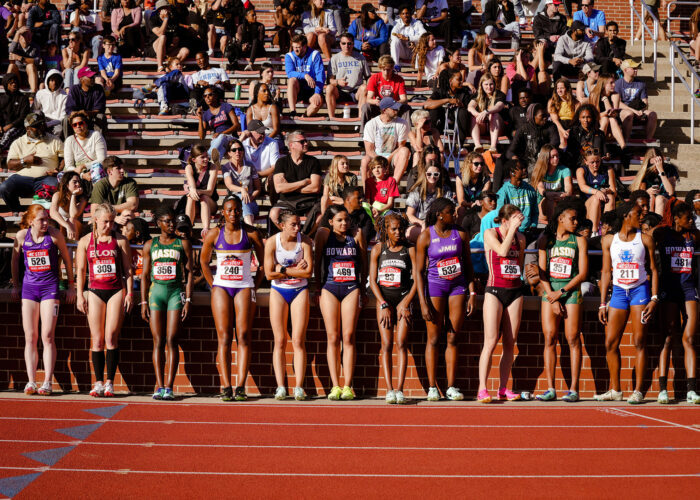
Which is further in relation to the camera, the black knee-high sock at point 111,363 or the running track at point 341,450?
the black knee-high sock at point 111,363

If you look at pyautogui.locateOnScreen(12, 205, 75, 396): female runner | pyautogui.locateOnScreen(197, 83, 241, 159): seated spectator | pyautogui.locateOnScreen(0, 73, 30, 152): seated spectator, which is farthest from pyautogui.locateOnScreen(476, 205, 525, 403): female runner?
pyautogui.locateOnScreen(0, 73, 30, 152): seated spectator

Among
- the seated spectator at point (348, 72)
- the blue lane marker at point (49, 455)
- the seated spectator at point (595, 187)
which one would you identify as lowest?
the blue lane marker at point (49, 455)

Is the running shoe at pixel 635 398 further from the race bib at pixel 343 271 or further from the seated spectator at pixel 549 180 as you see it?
the race bib at pixel 343 271

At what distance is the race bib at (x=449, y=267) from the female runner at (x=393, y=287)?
296 millimetres

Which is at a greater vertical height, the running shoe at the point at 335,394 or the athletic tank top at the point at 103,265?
the athletic tank top at the point at 103,265

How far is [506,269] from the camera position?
10.1 metres

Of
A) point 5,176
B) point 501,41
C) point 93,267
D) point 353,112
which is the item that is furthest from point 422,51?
point 93,267

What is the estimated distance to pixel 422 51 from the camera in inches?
650

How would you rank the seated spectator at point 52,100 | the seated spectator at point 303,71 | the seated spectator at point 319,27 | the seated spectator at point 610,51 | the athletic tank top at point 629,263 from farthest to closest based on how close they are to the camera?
the seated spectator at point 319,27
the seated spectator at point 610,51
the seated spectator at point 303,71
the seated spectator at point 52,100
the athletic tank top at point 629,263

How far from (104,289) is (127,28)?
886 cm

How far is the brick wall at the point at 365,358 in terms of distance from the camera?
1057 cm

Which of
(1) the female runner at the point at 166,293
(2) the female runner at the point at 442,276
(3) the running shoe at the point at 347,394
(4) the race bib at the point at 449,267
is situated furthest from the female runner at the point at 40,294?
(4) the race bib at the point at 449,267

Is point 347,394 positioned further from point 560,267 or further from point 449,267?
point 560,267

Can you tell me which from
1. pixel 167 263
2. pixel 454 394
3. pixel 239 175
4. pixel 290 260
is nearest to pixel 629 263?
pixel 454 394
